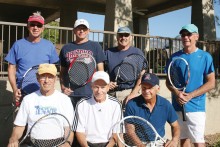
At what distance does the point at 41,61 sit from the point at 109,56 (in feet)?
3.70

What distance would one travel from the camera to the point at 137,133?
4.25 m

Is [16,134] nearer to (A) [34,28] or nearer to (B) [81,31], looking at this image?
(A) [34,28]

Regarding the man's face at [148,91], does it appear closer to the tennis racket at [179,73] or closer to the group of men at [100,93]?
the group of men at [100,93]

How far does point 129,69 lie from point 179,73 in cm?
83

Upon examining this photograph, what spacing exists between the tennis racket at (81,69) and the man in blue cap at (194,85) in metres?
1.26

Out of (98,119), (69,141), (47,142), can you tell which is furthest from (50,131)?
(98,119)

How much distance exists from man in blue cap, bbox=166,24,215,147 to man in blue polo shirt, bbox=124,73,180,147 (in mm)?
583

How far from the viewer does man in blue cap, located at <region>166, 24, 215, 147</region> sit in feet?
16.0

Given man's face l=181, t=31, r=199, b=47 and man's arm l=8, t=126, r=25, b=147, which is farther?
man's face l=181, t=31, r=199, b=47

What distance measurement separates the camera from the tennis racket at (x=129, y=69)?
5340 millimetres

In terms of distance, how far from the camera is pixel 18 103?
468 centimetres

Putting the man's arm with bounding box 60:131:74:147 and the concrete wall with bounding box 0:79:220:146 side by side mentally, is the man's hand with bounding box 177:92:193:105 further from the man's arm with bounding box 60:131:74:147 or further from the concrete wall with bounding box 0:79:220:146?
the concrete wall with bounding box 0:79:220:146

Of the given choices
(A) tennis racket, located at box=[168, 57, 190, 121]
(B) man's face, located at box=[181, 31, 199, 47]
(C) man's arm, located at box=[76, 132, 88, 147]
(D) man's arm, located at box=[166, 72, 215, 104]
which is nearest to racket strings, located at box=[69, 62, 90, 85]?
(C) man's arm, located at box=[76, 132, 88, 147]

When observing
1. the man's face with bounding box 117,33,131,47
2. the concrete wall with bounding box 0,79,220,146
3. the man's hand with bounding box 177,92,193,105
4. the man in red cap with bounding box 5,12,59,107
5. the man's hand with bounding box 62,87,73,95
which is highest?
the man's face with bounding box 117,33,131,47
